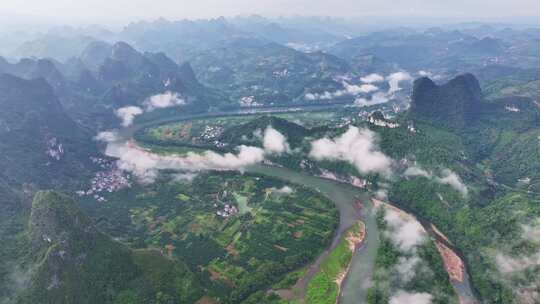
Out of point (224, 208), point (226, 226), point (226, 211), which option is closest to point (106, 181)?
point (224, 208)

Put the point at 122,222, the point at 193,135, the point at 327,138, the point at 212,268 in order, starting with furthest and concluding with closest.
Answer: the point at 193,135 < the point at 327,138 < the point at 122,222 < the point at 212,268

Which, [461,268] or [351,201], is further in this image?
[351,201]

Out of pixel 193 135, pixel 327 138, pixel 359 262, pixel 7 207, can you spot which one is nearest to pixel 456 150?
pixel 327 138

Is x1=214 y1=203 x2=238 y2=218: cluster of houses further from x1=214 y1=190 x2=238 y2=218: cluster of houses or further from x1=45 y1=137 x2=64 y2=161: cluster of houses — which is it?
x1=45 y1=137 x2=64 y2=161: cluster of houses

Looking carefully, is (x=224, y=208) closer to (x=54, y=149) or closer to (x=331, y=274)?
(x=331, y=274)

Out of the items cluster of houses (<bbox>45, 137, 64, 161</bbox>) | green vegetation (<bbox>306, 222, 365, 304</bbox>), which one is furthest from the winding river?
cluster of houses (<bbox>45, 137, 64, 161</bbox>)

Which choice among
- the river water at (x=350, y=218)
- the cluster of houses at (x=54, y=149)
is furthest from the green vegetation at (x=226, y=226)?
the cluster of houses at (x=54, y=149)

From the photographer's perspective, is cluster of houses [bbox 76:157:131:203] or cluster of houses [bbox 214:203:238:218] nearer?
cluster of houses [bbox 214:203:238:218]

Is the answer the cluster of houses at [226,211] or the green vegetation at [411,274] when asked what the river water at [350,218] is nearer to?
the green vegetation at [411,274]

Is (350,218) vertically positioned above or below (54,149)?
below

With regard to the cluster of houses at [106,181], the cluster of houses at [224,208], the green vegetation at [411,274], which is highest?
the green vegetation at [411,274]

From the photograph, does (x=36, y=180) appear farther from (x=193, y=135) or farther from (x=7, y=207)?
(x=193, y=135)
